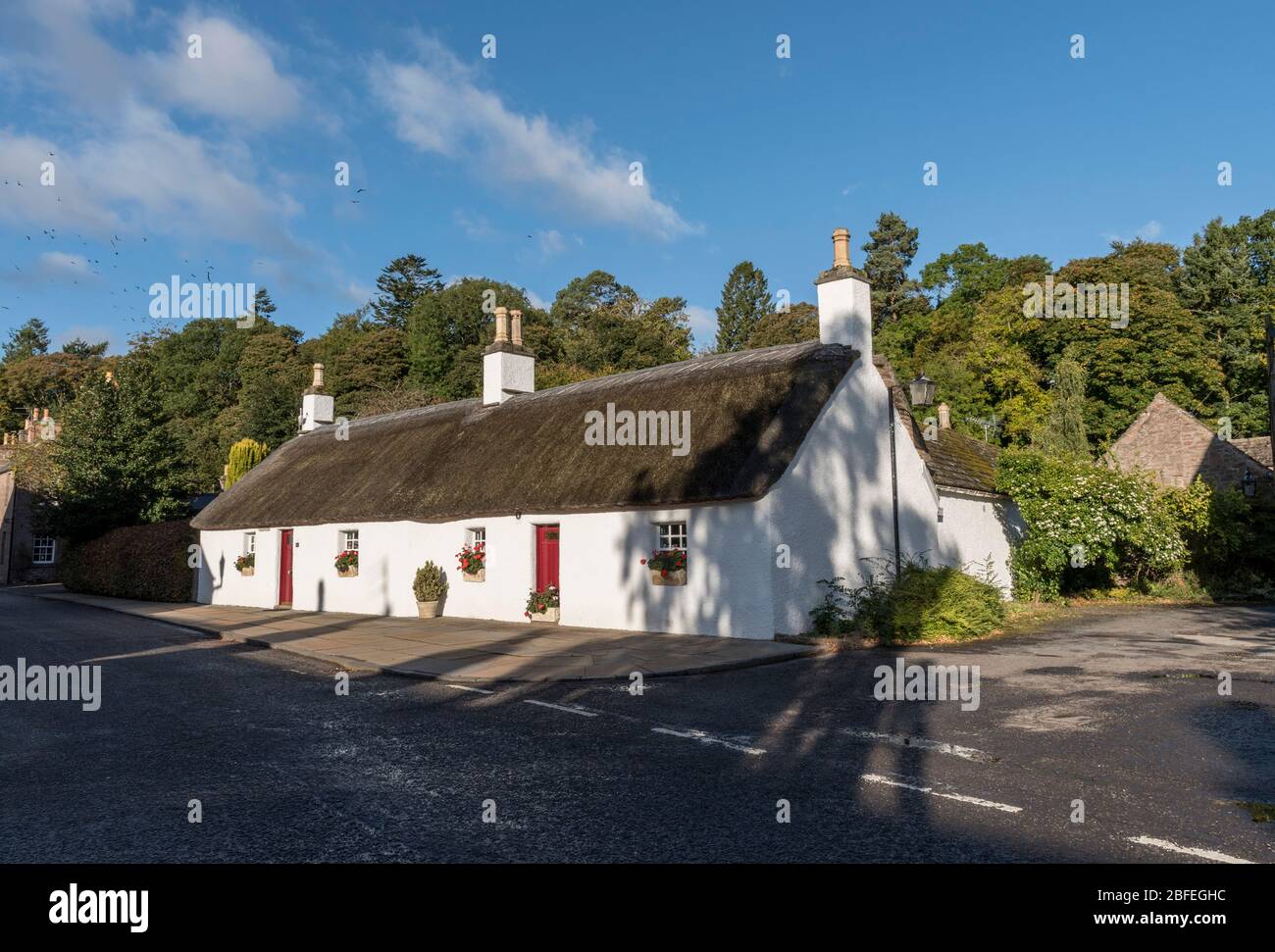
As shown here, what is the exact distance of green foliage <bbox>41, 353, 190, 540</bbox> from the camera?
34.9 meters

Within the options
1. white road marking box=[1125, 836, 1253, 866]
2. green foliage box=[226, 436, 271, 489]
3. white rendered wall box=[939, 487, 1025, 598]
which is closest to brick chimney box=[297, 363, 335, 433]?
green foliage box=[226, 436, 271, 489]

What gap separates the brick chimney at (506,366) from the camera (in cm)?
2397

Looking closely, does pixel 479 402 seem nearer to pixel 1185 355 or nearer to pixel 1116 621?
pixel 1116 621

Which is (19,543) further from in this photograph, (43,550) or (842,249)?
(842,249)

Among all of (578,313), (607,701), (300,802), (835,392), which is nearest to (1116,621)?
(835,392)

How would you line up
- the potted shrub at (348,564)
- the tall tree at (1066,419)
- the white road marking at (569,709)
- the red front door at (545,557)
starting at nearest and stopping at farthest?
the white road marking at (569,709) → the red front door at (545,557) → the potted shrub at (348,564) → the tall tree at (1066,419)

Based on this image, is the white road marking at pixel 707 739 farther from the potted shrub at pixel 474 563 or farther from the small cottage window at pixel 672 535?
the potted shrub at pixel 474 563

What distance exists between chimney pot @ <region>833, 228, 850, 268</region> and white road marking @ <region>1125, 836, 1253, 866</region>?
14.5 meters

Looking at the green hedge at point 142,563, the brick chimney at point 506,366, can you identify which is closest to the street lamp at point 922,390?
the brick chimney at point 506,366

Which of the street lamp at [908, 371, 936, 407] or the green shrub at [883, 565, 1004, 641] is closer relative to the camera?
the green shrub at [883, 565, 1004, 641]

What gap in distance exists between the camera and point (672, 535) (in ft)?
53.8

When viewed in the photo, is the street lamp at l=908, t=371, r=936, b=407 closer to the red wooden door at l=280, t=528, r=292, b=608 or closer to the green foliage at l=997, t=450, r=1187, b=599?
the green foliage at l=997, t=450, r=1187, b=599

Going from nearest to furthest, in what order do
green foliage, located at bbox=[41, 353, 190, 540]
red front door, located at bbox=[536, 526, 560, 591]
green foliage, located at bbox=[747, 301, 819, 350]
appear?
red front door, located at bbox=[536, 526, 560, 591], green foliage, located at bbox=[41, 353, 190, 540], green foliage, located at bbox=[747, 301, 819, 350]

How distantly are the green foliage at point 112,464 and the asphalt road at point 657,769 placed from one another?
89.3 ft
